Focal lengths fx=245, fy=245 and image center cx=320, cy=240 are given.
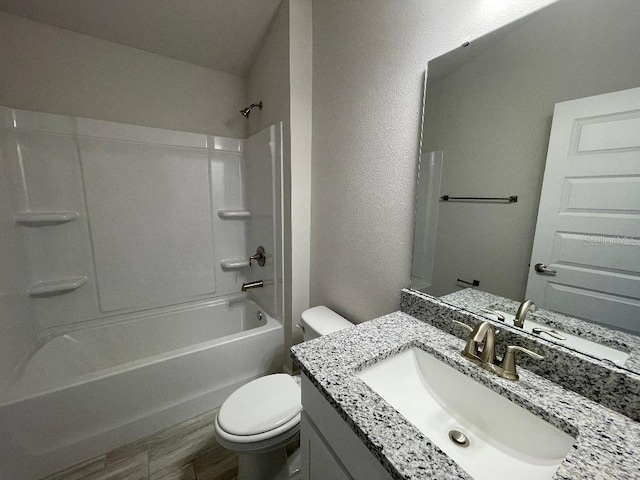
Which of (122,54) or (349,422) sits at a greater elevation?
(122,54)

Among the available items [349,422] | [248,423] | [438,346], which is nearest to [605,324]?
[438,346]

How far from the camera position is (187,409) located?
1464 millimetres

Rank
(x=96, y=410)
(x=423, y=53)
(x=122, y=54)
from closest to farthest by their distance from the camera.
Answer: (x=423, y=53) < (x=96, y=410) < (x=122, y=54)

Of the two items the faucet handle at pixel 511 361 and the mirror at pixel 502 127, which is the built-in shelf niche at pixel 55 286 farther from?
the faucet handle at pixel 511 361

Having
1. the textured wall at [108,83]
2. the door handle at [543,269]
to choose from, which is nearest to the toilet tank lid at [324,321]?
the door handle at [543,269]

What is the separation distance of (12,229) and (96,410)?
113 cm

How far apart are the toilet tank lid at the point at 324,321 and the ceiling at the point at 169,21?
1838 mm

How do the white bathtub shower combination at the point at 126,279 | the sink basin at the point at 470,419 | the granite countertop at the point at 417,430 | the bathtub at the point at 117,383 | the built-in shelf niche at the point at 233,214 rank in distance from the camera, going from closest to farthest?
the granite countertop at the point at 417,430
the sink basin at the point at 470,419
the bathtub at the point at 117,383
the white bathtub shower combination at the point at 126,279
the built-in shelf niche at the point at 233,214

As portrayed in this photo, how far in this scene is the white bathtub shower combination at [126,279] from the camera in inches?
47.3

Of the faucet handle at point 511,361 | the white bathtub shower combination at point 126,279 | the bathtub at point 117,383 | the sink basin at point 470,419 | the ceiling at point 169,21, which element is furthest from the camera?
the ceiling at point 169,21

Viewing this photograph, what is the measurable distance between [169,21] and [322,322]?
2.03 m

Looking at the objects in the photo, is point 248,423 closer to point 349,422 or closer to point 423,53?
point 349,422

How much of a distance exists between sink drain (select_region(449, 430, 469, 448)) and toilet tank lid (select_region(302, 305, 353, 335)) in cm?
69

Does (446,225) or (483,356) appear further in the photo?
(446,225)
